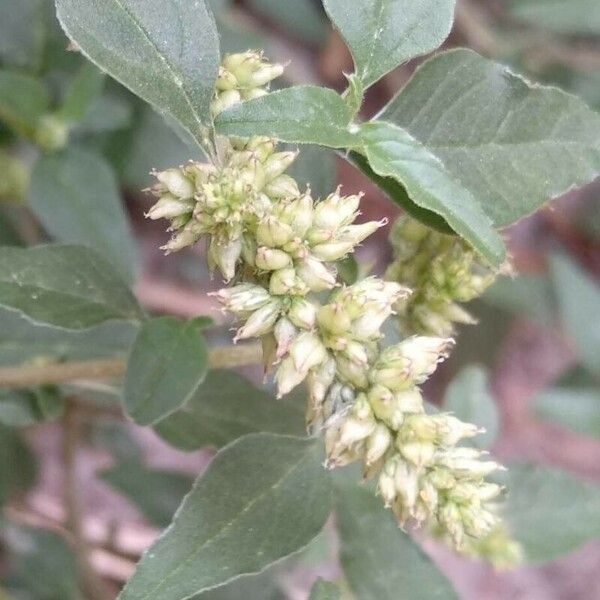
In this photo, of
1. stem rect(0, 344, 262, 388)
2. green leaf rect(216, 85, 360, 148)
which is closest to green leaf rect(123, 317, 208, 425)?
stem rect(0, 344, 262, 388)

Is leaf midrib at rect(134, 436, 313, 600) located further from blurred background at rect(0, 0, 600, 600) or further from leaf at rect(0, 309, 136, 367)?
leaf at rect(0, 309, 136, 367)

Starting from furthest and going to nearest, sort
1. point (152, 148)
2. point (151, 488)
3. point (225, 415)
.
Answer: point (152, 148), point (151, 488), point (225, 415)

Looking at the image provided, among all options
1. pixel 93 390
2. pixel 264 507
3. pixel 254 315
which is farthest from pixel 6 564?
pixel 254 315

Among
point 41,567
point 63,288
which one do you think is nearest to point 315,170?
point 63,288

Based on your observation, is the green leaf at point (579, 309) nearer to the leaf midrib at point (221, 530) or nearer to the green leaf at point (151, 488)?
the green leaf at point (151, 488)

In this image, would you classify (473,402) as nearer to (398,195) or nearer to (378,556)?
(378,556)

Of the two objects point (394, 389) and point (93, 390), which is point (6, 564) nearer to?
point (93, 390)
